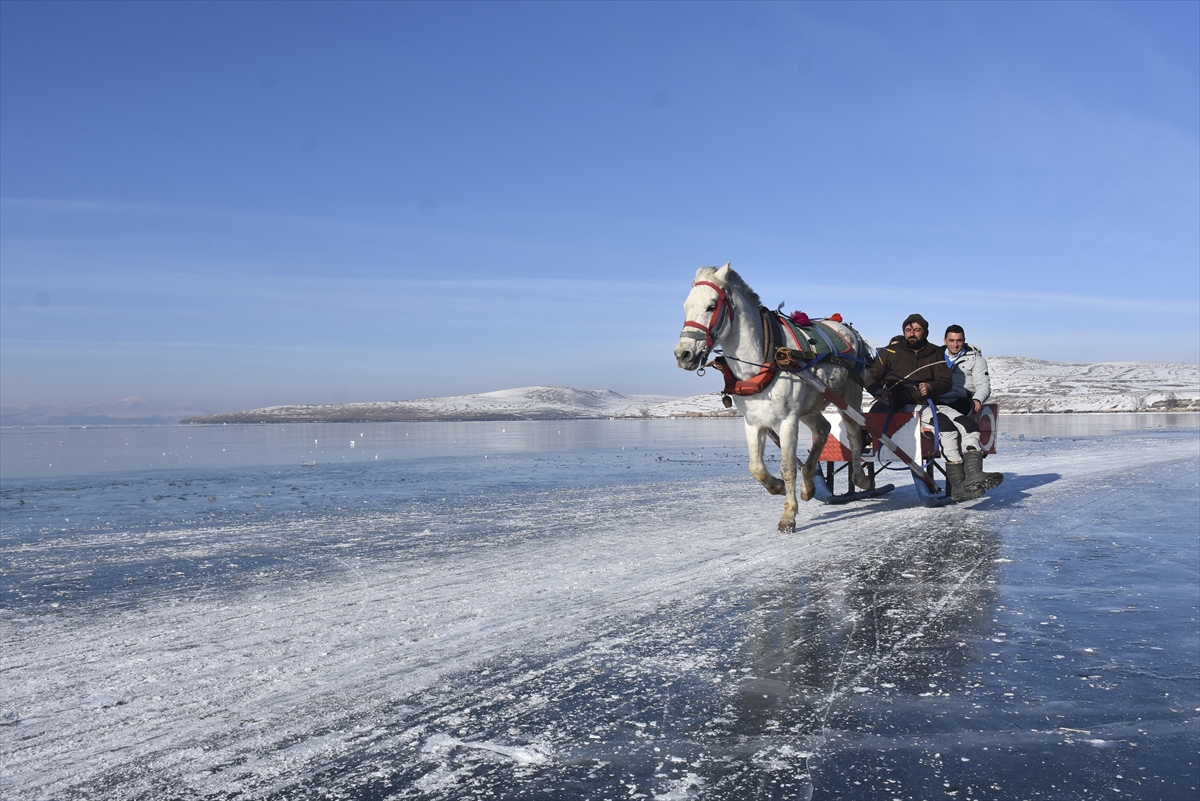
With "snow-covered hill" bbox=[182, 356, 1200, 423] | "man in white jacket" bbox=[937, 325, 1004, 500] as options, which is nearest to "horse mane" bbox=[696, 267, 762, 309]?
"man in white jacket" bbox=[937, 325, 1004, 500]

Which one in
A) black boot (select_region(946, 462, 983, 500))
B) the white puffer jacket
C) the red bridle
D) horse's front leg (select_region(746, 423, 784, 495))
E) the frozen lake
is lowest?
the frozen lake

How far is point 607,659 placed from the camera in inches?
174

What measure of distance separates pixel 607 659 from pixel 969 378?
27.6ft

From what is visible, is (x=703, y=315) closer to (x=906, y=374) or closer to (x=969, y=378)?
(x=906, y=374)

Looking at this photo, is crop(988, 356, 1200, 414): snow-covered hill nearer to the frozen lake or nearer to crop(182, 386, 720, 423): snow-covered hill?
crop(182, 386, 720, 423): snow-covered hill

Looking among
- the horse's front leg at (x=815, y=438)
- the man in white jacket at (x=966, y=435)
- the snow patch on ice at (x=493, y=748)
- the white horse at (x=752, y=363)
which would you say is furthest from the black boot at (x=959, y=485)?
the snow patch on ice at (x=493, y=748)

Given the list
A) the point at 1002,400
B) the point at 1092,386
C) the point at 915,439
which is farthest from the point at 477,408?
the point at 915,439

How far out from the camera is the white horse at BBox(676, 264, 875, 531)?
8.20m

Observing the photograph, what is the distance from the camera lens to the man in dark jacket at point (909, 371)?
10656 mm

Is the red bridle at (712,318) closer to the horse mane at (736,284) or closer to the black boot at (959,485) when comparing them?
the horse mane at (736,284)

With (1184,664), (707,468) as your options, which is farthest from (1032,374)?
(1184,664)

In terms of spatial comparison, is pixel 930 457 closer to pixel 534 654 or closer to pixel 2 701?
pixel 534 654

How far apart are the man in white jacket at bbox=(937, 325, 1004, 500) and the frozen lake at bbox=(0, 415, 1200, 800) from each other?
3.28 ft

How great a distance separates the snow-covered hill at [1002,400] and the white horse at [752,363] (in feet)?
148
